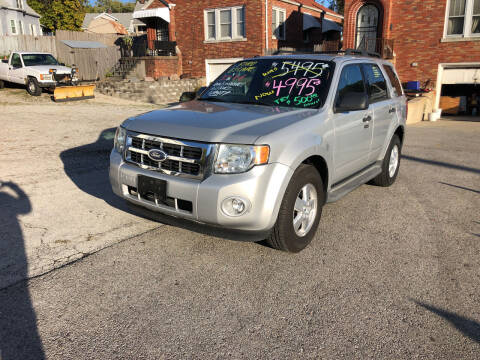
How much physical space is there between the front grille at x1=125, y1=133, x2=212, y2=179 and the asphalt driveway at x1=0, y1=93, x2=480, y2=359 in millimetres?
875

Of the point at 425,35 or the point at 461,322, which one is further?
the point at 425,35

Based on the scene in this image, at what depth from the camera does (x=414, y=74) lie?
20984 millimetres

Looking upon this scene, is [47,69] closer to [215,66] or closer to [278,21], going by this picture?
[215,66]

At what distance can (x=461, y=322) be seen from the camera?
3117 millimetres

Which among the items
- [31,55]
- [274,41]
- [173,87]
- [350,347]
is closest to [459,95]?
[274,41]

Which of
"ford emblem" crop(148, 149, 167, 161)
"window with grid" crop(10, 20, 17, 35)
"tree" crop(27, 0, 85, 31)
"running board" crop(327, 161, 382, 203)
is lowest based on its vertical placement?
"running board" crop(327, 161, 382, 203)

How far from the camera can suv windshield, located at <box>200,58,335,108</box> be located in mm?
4734

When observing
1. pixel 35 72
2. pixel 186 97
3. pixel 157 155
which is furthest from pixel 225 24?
pixel 157 155

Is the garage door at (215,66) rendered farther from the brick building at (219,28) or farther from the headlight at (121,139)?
the headlight at (121,139)

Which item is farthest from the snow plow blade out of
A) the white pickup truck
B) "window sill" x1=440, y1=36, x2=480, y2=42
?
"window sill" x1=440, y1=36, x2=480, y2=42

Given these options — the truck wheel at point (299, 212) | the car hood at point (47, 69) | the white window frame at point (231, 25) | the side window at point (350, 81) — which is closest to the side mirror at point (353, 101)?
the side window at point (350, 81)

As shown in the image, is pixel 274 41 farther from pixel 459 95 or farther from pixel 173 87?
pixel 459 95

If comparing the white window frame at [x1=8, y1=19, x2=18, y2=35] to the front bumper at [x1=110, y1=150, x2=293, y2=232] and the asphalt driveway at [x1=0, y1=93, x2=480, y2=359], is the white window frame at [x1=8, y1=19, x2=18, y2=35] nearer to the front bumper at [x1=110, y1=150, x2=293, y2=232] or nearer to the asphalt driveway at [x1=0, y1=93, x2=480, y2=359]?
the asphalt driveway at [x1=0, y1=93, x2=480, y2=359]

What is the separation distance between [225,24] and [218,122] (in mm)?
22220
